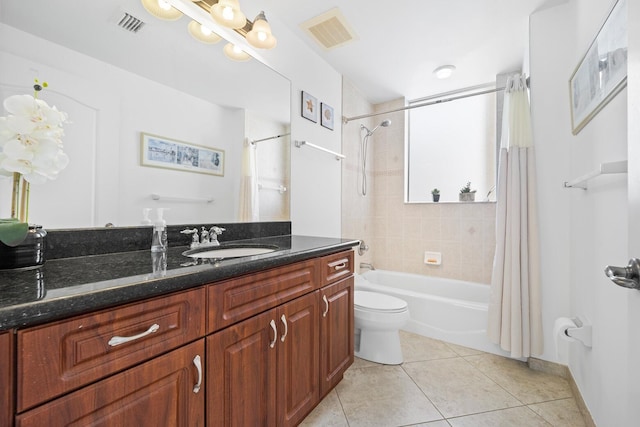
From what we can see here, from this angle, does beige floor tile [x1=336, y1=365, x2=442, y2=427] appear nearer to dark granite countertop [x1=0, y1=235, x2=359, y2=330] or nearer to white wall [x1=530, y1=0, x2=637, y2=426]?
white wall [x1=530, y1=0, x2=637, y2=426]

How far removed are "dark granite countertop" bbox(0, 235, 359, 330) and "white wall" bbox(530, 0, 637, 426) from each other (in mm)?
1087

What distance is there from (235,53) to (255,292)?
1.45 m

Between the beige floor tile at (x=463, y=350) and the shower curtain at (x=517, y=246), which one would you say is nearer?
the shower curtain at (x=517, y=246)

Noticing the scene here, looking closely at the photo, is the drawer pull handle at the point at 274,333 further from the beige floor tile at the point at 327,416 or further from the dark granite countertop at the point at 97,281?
the beige floor tile at the point at 327,416

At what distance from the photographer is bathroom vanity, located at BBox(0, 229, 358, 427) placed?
520 mm

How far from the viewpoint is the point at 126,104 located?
118cm

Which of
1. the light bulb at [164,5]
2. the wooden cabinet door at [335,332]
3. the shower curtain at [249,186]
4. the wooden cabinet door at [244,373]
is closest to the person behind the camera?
the wooden cabinet door at [244,373]

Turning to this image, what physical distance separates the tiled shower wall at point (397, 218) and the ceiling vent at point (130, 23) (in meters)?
1.85

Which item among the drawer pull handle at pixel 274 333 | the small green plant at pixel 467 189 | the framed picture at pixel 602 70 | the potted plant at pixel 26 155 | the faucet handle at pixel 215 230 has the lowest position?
the drawer pull handle at pixel 274 333

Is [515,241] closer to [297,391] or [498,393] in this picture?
[498,393]

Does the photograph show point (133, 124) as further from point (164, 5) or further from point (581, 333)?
point (581, 333)

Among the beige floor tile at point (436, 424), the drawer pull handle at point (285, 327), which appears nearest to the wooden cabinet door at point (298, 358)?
the drawer pull handle at point (285, 327)

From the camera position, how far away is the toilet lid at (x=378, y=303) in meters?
1.89

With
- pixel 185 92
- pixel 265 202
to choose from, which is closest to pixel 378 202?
pixel 265 202
